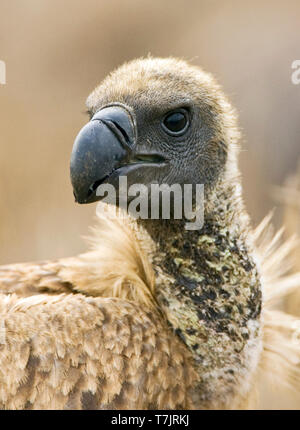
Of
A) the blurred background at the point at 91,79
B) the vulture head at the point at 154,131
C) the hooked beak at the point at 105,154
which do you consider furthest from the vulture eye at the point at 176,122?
the blurred background at the point at 91,79

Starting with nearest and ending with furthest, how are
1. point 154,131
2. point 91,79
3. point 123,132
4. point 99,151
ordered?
point 99,151 → point 123,132 → point 154,131 → point 91,79

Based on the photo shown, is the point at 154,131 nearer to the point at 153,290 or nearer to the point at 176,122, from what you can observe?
the point at 176,122

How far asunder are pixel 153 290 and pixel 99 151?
758 millimetres

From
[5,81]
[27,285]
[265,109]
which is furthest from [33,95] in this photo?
[27,285]

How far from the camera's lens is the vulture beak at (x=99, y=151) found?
3186 millimetres

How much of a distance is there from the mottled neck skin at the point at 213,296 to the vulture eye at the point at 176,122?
1.15 ft

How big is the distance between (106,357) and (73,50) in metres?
6.56

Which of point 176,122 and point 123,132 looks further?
point 176,122

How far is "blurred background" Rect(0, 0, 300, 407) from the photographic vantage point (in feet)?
23.9

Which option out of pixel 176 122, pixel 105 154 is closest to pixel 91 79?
pixel 176 122

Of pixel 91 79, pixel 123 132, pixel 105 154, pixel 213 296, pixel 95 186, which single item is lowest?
pixel 213 296

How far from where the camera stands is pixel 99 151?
3.20 meters

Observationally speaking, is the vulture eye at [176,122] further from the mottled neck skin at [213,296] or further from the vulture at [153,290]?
the mottled neck skin at [213,296]

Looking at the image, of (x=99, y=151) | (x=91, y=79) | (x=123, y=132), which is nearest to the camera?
(x=99, y=151)
